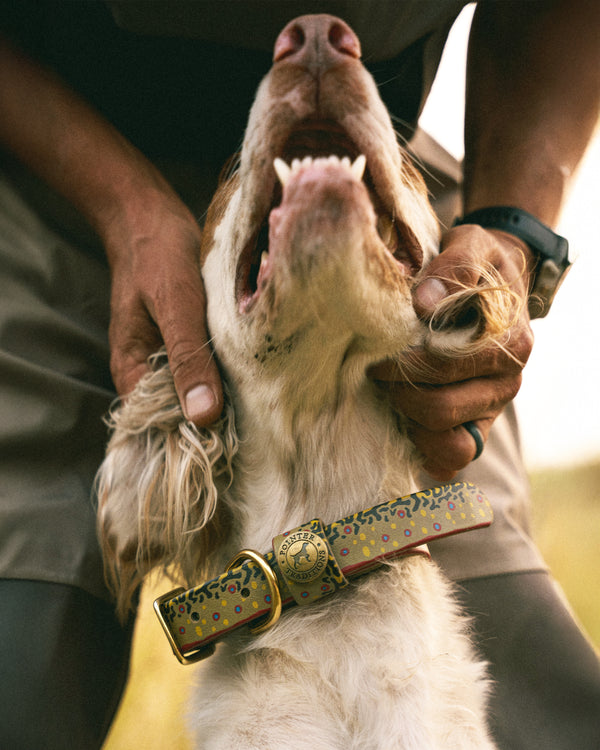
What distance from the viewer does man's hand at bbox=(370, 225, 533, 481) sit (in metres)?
1.27

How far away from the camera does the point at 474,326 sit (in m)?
1.29

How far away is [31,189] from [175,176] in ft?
1.36

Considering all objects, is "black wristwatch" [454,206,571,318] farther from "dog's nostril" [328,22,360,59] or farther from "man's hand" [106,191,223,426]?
"man's hand" [106,191,223,426]

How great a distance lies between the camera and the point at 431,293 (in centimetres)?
124

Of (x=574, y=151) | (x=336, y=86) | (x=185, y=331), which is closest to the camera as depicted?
(x=336, y=86)

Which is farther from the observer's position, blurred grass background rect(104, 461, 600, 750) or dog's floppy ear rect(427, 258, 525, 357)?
blurred grass background rect(104, 461, 600, 750)

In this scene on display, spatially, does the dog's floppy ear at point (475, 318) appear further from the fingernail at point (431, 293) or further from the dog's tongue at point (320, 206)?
the dog's tongue at point (320, 206)

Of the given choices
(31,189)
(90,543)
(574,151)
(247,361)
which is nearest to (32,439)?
(90,543)

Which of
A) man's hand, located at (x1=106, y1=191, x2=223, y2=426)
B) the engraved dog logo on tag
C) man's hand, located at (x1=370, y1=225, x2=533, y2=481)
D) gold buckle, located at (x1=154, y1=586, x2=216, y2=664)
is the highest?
man's hand, located at (x1=106, y1=191, x2=223, y2=426)

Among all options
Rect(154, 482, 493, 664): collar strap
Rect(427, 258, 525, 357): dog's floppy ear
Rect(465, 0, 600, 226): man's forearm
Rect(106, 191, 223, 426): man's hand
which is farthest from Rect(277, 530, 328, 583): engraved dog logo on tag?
Rect(465, 0, 600, 226): man's forearm

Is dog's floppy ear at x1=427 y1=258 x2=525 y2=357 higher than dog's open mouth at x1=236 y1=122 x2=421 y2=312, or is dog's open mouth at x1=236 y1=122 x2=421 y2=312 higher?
dog's open mouth at x1=236 y1=122 x2=421 y2=312

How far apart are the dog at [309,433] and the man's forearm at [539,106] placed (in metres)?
0.41

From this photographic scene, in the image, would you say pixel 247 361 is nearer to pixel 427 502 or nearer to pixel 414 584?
pixel 427 502

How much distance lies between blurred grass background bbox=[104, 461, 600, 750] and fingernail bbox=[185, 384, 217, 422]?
3.50 feet
